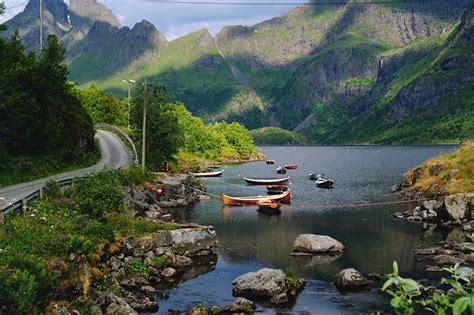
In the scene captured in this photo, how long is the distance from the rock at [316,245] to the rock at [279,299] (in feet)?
43.7

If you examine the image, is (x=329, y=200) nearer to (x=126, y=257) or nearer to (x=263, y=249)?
(x=263, y=249)

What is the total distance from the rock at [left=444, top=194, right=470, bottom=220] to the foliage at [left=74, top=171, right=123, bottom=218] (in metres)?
40.5

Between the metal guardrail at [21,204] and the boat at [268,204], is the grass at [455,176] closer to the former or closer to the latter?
the boat at [268,204]

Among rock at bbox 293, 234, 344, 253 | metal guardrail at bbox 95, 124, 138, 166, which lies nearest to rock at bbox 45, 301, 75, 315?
rock at bbox 293, 234, 344, 253

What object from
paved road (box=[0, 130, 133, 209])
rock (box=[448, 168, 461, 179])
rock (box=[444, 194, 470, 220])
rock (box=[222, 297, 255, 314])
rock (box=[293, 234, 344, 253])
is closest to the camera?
rock (box=[222, 297, 255, 314])

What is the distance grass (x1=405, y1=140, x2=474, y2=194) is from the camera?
67000mm

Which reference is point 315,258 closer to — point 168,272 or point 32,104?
point 168,272

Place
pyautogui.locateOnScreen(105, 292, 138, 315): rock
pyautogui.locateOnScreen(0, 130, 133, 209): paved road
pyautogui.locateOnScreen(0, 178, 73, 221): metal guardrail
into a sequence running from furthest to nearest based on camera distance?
pyautogui.locateOnScreen(0, 130, 133, 209): paved road, pyautogui.locateOnScreen(0, 178, 73, 221): metal guardrail, pyautogui.locateOnScreen(105, 292, 138, 315): rock

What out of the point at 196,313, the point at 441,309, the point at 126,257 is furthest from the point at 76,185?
the point at 441,309

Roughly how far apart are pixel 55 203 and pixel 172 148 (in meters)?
58.0

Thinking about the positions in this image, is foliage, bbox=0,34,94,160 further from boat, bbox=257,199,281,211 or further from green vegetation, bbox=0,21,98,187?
boat, bbox=257,199,281,211

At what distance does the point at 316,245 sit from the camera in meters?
43.9

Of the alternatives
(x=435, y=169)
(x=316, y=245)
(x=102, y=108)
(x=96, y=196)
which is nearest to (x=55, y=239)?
(x=96, y=196)

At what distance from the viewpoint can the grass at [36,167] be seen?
4972 centimetres
